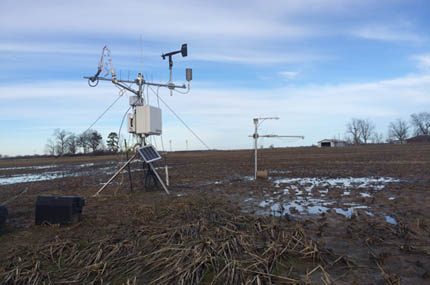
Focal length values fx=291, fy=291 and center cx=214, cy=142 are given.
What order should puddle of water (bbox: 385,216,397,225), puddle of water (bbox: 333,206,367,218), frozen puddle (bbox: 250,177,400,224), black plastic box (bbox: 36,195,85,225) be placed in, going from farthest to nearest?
frozen puddle (bbox: 250,177,400,224) < puddle of water (bbox: 333,206,367,218) < black plastic box (bbox: 36,195,85,225) < puddle of water (bbox: 385,216,397,225)

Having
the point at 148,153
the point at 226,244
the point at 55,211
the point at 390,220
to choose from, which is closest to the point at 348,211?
the point at 390,220

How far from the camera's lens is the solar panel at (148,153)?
10641 millimetres

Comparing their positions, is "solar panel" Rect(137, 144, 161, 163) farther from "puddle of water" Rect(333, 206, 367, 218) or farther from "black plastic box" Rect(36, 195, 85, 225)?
"puddle of water" Rect(333, 206, 367, 218)

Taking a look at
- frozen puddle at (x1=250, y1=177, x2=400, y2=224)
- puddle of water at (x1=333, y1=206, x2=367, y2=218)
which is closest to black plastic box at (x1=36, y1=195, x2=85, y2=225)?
frozen puddle at (x1=250, y1=177, x2=400, y2=224)

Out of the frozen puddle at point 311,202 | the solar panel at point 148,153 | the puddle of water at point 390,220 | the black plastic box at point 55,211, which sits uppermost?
the solar panel at point 148,153

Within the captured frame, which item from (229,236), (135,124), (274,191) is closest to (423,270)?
(229,236)

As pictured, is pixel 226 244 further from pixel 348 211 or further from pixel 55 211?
pixel 348 211

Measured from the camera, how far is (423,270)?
173 inches

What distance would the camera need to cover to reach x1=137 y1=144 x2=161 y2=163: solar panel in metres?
10.6

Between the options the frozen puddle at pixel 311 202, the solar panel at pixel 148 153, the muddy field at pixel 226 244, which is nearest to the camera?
the muddy field at pixel 226 244

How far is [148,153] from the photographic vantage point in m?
11.0

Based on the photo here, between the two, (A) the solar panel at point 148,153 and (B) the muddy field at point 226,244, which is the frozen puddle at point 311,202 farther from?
(A) the solar panel at point 148,153

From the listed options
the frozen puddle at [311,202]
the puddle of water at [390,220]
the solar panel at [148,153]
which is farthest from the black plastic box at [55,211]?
the puddle of water at [390,220]

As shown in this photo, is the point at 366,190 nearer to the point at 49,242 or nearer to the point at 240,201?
the point at 240,201
